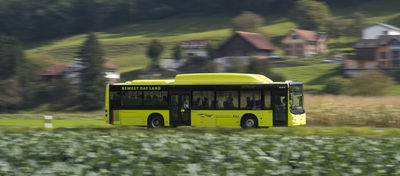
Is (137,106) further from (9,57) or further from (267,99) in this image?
(9,57)

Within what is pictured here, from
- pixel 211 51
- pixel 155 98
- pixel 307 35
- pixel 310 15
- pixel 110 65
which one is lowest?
pixel 155 98

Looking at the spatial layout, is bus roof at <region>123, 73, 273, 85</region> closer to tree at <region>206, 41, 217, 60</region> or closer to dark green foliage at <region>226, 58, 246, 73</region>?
dark green foliage at <region>226, 58, 246, 73</region>

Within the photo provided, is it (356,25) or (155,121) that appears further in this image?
(356,25)

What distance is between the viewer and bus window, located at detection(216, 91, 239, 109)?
90.6ft

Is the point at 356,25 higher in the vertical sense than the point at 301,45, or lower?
higher

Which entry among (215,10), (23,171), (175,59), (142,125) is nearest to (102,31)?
(215,10)

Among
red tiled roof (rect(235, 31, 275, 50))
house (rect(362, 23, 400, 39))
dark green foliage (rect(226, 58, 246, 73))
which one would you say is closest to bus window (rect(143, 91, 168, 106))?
dark green foliage (rect(226, 58, 246, 73))

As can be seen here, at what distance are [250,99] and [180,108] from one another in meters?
3.65

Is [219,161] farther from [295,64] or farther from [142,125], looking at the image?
[295,64]

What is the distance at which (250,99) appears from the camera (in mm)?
27469

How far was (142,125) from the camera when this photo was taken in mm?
29031

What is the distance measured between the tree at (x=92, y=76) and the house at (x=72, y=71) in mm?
1803

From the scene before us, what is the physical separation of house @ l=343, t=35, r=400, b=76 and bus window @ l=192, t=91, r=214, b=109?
82.0 metres

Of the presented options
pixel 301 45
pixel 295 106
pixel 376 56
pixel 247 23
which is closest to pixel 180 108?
pixel 295 106
